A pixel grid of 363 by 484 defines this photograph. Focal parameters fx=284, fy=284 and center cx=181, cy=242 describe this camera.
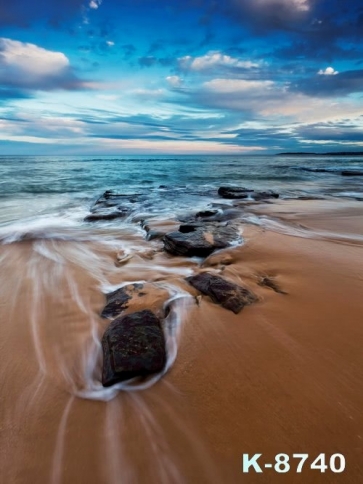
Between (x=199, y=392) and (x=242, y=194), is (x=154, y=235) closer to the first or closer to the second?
(x=199, y=392)

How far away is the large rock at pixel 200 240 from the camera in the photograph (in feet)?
16.8

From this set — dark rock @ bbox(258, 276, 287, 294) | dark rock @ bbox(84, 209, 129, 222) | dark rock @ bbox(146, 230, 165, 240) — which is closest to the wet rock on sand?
dark rock @ bbox(258, 276, 287, 294)

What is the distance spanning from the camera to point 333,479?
5.36ft

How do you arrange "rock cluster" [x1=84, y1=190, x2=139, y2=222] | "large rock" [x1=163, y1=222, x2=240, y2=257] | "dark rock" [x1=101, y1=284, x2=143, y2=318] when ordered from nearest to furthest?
"dark rock" [x1=101, y1=284, x2=143, y2=318] < "large rock" [x1=163, y1=222, x2=240, y2=257] < "rock cluster" [x1=84, y1=190, x2=139, y2=222]

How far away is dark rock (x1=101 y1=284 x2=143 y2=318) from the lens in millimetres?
3293

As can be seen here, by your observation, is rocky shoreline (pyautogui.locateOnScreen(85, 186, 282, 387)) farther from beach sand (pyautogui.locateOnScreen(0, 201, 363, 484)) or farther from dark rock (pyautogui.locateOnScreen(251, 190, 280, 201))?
dark rock (pyautogui.locateOnScreen(251, 190, 280, 201))

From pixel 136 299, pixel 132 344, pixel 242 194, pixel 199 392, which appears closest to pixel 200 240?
pixel 136 299

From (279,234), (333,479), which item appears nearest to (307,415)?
(333,479)

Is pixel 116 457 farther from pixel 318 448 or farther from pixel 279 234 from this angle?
pixel 279 234

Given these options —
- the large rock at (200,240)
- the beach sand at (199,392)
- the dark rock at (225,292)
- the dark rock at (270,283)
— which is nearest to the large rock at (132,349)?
the beach sand at (199,392)

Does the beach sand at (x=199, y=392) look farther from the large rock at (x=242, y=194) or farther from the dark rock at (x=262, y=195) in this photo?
the large rock at (x=242, y=194)

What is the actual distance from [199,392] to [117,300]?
1623mm

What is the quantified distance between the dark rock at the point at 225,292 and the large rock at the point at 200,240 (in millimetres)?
1322

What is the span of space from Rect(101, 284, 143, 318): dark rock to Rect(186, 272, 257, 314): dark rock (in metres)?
0.85
